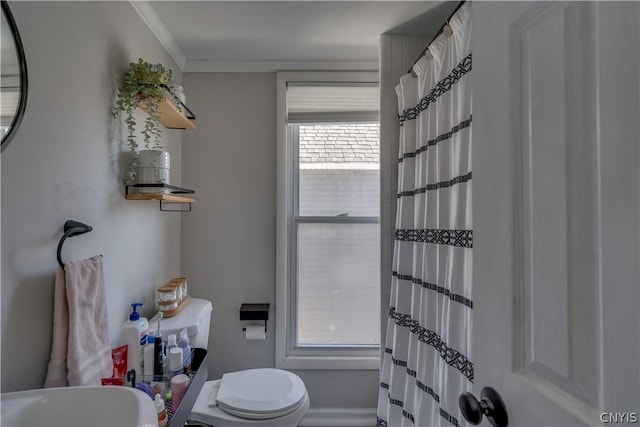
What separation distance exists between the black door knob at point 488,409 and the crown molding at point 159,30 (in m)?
1.86

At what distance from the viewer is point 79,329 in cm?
88

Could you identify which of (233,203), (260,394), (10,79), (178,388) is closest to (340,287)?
(260,394)

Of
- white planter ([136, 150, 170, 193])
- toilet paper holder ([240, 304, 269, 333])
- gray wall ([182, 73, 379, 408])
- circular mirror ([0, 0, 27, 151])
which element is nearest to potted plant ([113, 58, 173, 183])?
white planter ([136, 150, 170, 193])

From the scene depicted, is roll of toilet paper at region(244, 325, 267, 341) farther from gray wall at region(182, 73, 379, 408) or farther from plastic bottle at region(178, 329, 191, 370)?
plastic bottle at region(178, 329, 191, 370)

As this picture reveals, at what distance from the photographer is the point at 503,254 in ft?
1.79

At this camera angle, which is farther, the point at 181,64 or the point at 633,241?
the point at 181,64

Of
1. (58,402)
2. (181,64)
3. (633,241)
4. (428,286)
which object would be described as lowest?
(58,402)

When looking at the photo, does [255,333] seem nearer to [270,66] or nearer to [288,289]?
[288,289]

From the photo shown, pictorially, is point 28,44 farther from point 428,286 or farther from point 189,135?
point 428,286

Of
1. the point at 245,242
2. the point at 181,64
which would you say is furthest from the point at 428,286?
the point at 181,64

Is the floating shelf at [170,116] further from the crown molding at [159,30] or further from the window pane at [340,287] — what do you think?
the window pane at [340,287]

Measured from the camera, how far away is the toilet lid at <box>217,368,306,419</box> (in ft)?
4.23

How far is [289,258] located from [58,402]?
128 centimetres

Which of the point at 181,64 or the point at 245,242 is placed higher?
the point at 181,64
